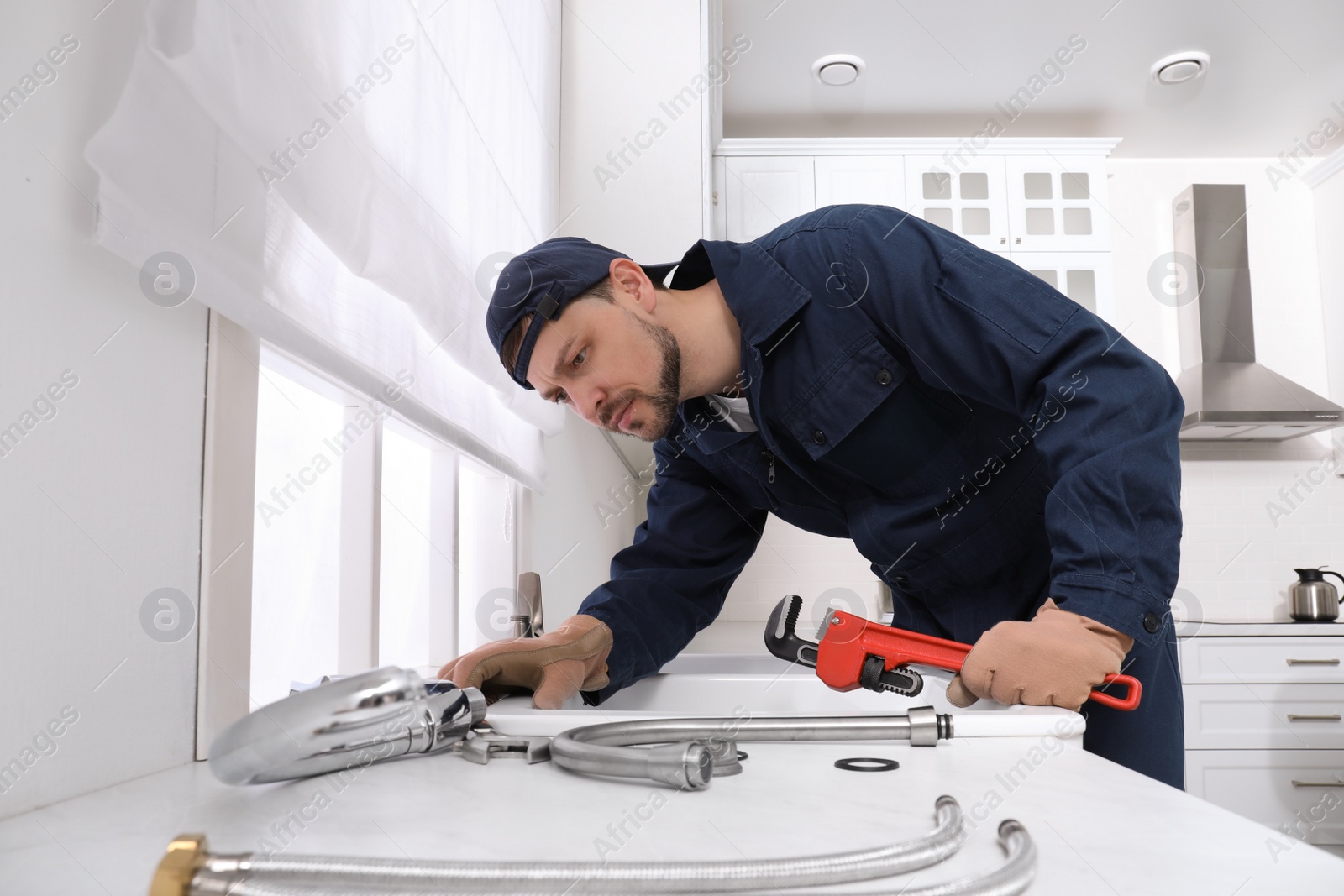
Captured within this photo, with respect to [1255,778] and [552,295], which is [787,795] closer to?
[552,295]

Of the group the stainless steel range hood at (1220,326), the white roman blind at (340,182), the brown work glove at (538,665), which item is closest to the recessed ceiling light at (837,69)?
the stainless steel range hood at (1220,326)

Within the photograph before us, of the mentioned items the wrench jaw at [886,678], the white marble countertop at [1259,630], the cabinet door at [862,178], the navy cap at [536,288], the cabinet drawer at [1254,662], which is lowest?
the cabinet drawer at [1254,662]

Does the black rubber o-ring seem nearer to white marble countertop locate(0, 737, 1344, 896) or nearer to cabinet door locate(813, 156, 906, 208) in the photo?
white marble countertop locate(0, 737, 1344, 896)

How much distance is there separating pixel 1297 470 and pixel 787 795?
3.62 meters

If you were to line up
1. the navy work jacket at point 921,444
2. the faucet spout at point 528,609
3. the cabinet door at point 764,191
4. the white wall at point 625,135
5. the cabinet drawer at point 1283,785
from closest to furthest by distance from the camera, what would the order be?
the navy work jacket at point 921,444
the faucet spout at point 528,609
the white wall at point 625,135
the cabinet drawer at point 1283,785
the cabinet door at point 764,191

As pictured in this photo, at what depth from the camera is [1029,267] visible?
114 inches

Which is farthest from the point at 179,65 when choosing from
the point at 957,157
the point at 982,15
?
the point at 957,157

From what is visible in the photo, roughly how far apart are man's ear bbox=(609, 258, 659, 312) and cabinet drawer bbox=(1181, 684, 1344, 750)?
2295mm

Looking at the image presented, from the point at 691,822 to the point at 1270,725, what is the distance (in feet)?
9.23

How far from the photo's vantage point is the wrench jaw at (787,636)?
790 millimetres

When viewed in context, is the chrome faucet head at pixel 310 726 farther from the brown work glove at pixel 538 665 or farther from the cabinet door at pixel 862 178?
the cabinet door at pixel 862 178

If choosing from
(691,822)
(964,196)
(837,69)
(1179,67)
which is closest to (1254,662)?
(964,196)

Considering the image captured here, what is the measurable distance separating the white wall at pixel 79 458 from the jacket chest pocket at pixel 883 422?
2.00 feet

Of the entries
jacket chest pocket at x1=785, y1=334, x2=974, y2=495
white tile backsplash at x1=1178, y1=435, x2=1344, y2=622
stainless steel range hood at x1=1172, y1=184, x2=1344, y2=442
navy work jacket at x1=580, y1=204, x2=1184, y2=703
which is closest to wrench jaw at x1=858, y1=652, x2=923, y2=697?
navy work jacket at x1=580, y1=204, x2=1184, y2=703
